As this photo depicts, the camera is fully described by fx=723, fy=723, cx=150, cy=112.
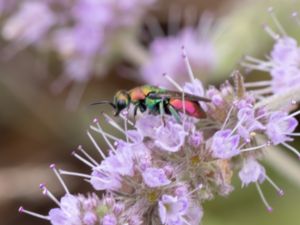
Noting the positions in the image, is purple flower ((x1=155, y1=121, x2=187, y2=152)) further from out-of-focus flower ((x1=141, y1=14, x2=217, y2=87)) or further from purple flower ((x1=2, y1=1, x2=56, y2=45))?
purple flower ((x1=2, y1=1, x2=56, y2=45))

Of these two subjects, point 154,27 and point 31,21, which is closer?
point 31,21

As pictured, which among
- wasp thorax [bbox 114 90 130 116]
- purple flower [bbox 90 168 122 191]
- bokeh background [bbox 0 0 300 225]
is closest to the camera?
purple flower [bbox 90 168 122 191]

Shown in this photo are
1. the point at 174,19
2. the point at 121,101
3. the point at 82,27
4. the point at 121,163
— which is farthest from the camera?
the point at 174,19

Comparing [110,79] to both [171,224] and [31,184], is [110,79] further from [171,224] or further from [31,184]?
[171,224]

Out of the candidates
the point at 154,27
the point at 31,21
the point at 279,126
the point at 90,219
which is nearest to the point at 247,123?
the point at 279,126

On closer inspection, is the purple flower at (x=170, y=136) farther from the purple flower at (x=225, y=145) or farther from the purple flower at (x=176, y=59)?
the purple flower at (x=176, y=59)

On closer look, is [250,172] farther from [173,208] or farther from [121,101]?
[121,101]

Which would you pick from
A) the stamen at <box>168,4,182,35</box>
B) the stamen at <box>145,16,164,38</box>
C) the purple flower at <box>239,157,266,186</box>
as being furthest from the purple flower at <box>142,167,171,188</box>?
the stamen at <box>168,4,182,35</box>
